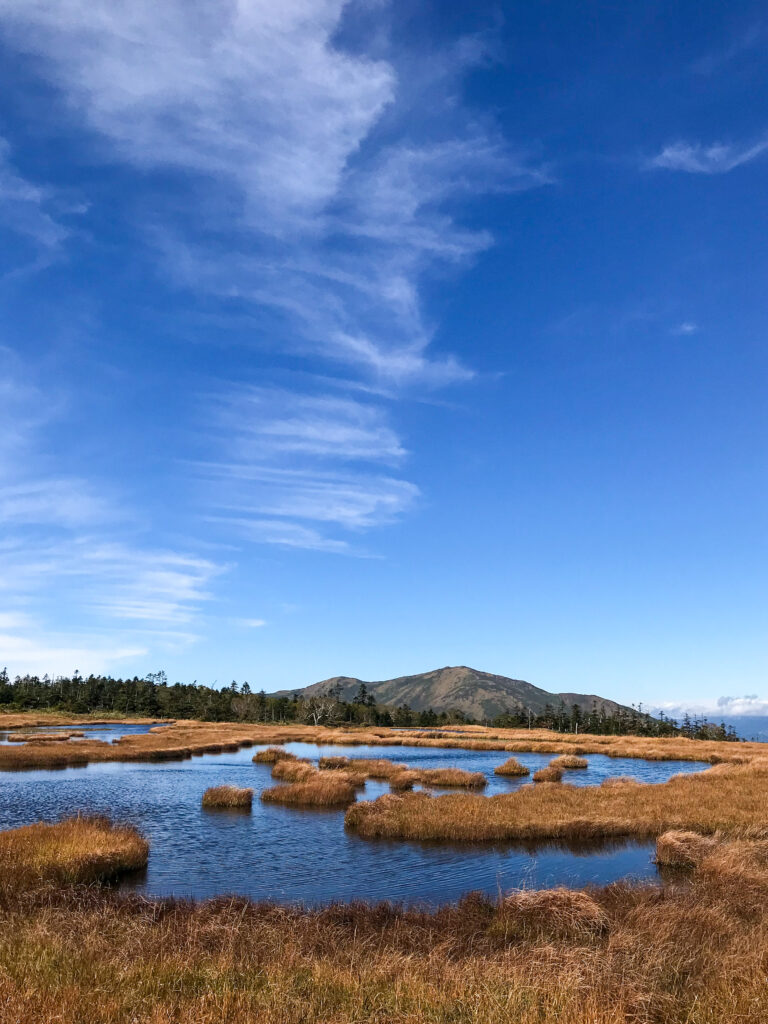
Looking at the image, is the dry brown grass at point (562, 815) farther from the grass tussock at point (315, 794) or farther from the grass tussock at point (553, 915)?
the grass tussock at point (553, 915)

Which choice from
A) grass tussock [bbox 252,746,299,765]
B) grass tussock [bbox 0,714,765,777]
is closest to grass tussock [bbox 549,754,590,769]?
grass tussock [bbox 0,714,765,777]

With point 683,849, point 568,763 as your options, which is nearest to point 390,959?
point 683,849

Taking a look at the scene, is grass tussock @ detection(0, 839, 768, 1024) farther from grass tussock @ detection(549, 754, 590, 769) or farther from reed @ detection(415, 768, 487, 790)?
grass tussock @ detection(549, 754, 590, 769)

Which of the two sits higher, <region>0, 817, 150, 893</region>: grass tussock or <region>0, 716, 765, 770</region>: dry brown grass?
<region>0, 817, 150, 893</region>: grass tussock

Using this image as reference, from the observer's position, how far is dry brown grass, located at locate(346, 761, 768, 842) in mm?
28719

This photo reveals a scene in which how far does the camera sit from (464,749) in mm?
89625

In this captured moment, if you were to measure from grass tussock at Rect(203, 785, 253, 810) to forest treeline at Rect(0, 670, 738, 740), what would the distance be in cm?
11108

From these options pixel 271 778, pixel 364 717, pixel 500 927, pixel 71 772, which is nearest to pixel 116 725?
pixel 364 717

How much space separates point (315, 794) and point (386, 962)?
27943 millimetres

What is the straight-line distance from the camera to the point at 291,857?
24797mm

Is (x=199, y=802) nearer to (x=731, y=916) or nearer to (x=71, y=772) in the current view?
(x=71, y=772)

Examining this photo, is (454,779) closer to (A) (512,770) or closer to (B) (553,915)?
(A) (512,770)

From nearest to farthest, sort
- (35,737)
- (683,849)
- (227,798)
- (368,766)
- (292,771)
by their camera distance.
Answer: (683,849) < (227,798) < (292,771) < (368,766) < (35,737)

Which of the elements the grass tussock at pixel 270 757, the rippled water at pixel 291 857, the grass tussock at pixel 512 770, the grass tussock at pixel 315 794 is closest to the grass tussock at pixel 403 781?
the rippled water at pixel 291 857
